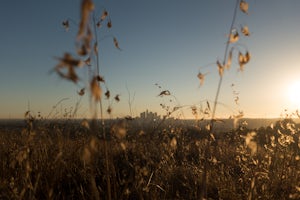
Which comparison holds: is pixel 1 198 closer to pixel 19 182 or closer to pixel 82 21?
pixel 19 182

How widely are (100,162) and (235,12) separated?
344 cm

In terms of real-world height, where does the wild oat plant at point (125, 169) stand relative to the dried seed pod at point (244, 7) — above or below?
below

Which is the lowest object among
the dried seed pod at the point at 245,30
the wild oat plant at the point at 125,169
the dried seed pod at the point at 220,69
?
the wild oat plant at the point at 125,169

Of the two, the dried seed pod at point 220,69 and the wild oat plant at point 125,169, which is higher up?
the dried seed pod at point 220,69

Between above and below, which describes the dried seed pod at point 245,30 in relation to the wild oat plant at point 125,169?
above

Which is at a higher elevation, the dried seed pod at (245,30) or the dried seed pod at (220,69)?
the dried seed pod at (245,30)

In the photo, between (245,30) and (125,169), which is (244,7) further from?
(125,169)

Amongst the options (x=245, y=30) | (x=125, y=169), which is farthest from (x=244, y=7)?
(x=125, y=169)

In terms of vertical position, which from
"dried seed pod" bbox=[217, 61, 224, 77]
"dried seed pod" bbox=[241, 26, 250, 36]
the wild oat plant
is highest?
"dried seed pod" bbox=[241, 26, 250, 36]

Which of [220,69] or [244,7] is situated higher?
[244,7]

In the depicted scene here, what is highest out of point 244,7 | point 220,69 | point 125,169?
point 244,7

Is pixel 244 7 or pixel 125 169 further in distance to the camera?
pixel 125 169

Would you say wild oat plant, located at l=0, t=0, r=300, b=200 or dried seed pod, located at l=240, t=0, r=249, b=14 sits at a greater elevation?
dried seed pod, located at l=240, t=0, r=249, b=14

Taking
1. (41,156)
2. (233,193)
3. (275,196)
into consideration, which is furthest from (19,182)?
(275,196)
